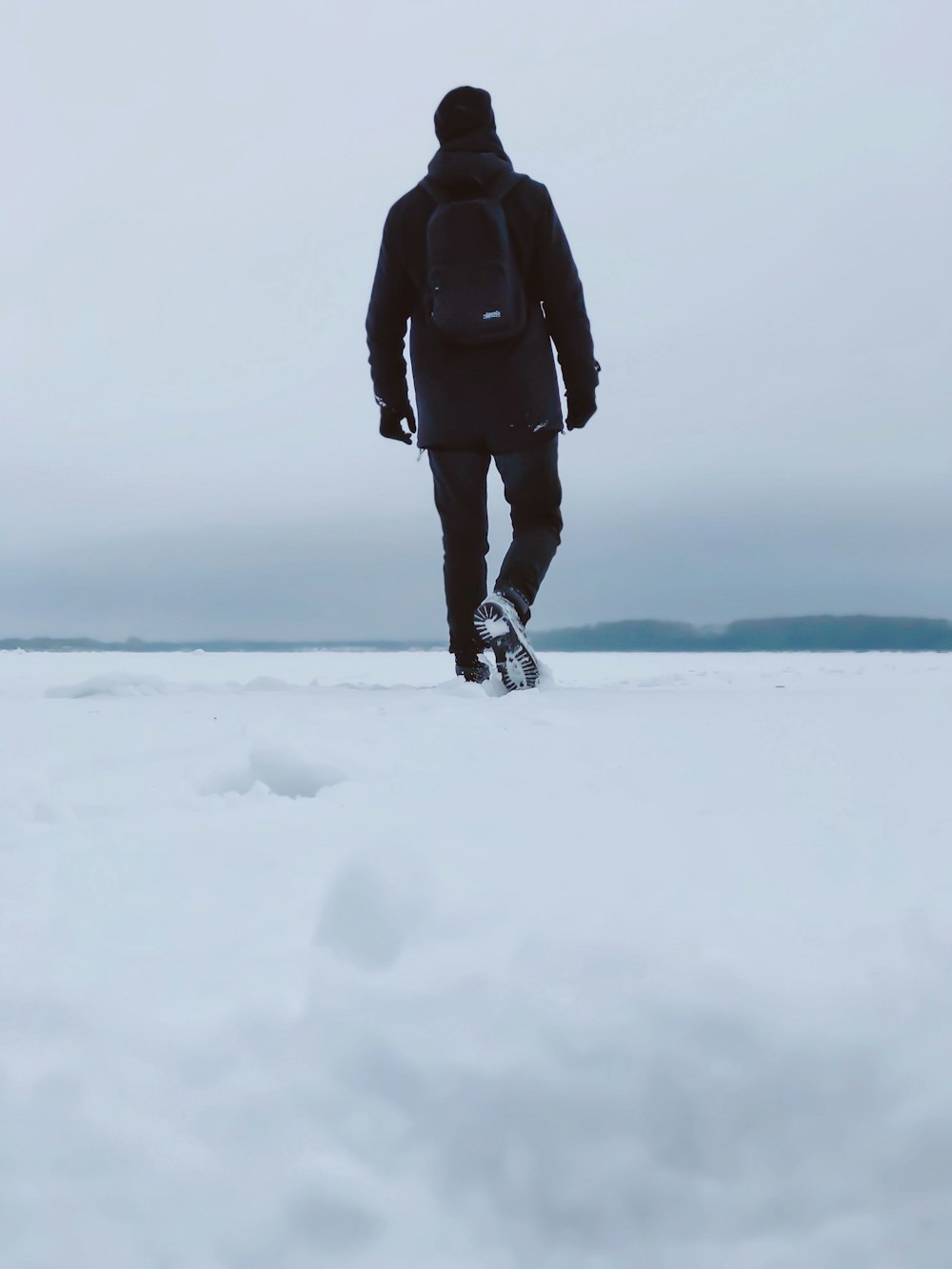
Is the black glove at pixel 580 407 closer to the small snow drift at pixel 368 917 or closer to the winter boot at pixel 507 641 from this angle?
the winter boot at pixel 507 641

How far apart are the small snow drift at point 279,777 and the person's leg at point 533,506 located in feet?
→ 5.24

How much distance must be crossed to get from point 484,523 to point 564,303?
2.68 feet

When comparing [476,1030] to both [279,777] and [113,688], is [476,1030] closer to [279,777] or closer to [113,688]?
[279,777]

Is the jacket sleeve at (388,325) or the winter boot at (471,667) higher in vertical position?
the jacket sleeve at (388,325)

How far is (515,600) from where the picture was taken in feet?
9.90

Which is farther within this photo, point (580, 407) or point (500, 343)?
point (580, 407)

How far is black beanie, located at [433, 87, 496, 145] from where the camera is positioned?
3.27m

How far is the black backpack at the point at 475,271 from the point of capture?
3107 millimetres

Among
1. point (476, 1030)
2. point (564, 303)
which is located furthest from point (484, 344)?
point (476, 1030)

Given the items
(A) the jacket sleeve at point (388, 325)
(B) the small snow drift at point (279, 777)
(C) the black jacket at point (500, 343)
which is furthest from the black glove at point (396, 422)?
(B) the small snow drift at point (279, 777)

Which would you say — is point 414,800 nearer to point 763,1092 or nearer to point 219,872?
point 219,872

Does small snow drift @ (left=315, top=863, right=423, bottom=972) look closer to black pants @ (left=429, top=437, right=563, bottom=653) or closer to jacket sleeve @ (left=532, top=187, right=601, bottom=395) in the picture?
black pants @ (left=429, top=437, right=563, bottom=653)

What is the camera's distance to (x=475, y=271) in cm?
311

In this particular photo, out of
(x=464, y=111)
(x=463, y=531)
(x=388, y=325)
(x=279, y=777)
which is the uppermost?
(x=464, y=111)
